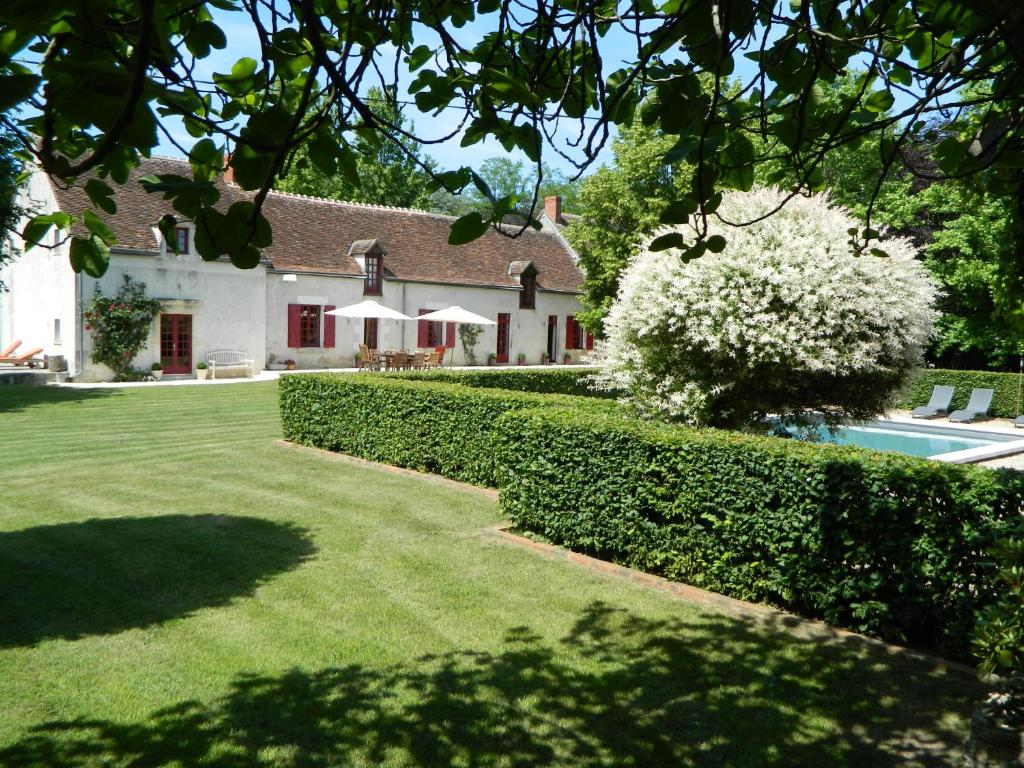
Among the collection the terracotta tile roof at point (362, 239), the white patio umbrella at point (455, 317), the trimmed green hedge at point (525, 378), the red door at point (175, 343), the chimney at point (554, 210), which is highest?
the chimney at point (554, 210)

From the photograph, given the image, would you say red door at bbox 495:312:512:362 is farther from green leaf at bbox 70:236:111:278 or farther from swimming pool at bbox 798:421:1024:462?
green leaf at bbox 70:236:111:278

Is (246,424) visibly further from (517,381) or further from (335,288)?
(335,288)

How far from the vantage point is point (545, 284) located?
36375 millimetres

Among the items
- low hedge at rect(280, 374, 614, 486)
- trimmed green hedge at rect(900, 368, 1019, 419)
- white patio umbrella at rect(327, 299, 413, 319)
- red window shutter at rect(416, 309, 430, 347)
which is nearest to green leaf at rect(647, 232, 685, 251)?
low hedge at rect(280, 374, 614, 486)

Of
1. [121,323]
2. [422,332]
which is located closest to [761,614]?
[121,323]

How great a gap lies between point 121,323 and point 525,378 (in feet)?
44.2

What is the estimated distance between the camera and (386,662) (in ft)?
17.1

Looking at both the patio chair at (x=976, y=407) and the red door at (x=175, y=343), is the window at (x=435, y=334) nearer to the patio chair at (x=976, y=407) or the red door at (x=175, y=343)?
the red door at (x=175, y=343)

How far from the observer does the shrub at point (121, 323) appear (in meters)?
23.3

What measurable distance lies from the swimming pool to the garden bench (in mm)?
18595

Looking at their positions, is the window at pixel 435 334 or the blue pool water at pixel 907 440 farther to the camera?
the window at pixel 435 334

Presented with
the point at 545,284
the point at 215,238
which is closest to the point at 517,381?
the point at 215,238

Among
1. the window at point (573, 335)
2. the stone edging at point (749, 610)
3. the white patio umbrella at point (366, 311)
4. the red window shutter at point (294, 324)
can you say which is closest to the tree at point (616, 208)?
the white patio umbrella at point (366, 311)

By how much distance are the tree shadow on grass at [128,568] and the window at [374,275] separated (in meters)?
22.7
